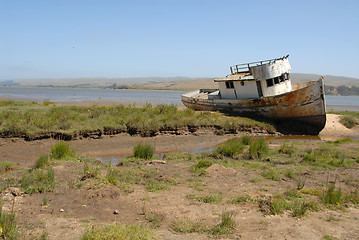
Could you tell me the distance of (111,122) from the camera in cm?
1560

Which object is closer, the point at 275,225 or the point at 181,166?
the point at 275,225

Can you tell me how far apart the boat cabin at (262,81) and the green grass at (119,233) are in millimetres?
15760

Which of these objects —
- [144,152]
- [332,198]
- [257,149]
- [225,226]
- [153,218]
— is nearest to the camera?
[225,226]

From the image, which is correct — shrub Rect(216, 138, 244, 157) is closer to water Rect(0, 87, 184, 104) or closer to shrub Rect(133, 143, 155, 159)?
shrub Rect(133, 143, 155, 159)

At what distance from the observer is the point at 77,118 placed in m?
16.0

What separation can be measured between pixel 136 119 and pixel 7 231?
11.8 metres

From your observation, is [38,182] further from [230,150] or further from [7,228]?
[230,150]

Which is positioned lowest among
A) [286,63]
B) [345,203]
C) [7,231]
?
[345,203]

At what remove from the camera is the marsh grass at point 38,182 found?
6.85m

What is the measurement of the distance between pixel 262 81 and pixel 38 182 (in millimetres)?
15307

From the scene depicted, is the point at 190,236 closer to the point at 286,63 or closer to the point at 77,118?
the point at 77,118

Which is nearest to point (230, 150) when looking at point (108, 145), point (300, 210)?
point (300, 210)

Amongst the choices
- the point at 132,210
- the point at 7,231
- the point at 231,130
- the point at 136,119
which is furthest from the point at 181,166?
the point at 231,130

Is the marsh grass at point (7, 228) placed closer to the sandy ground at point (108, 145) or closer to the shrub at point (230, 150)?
the sandy ground at point (108, 145)
